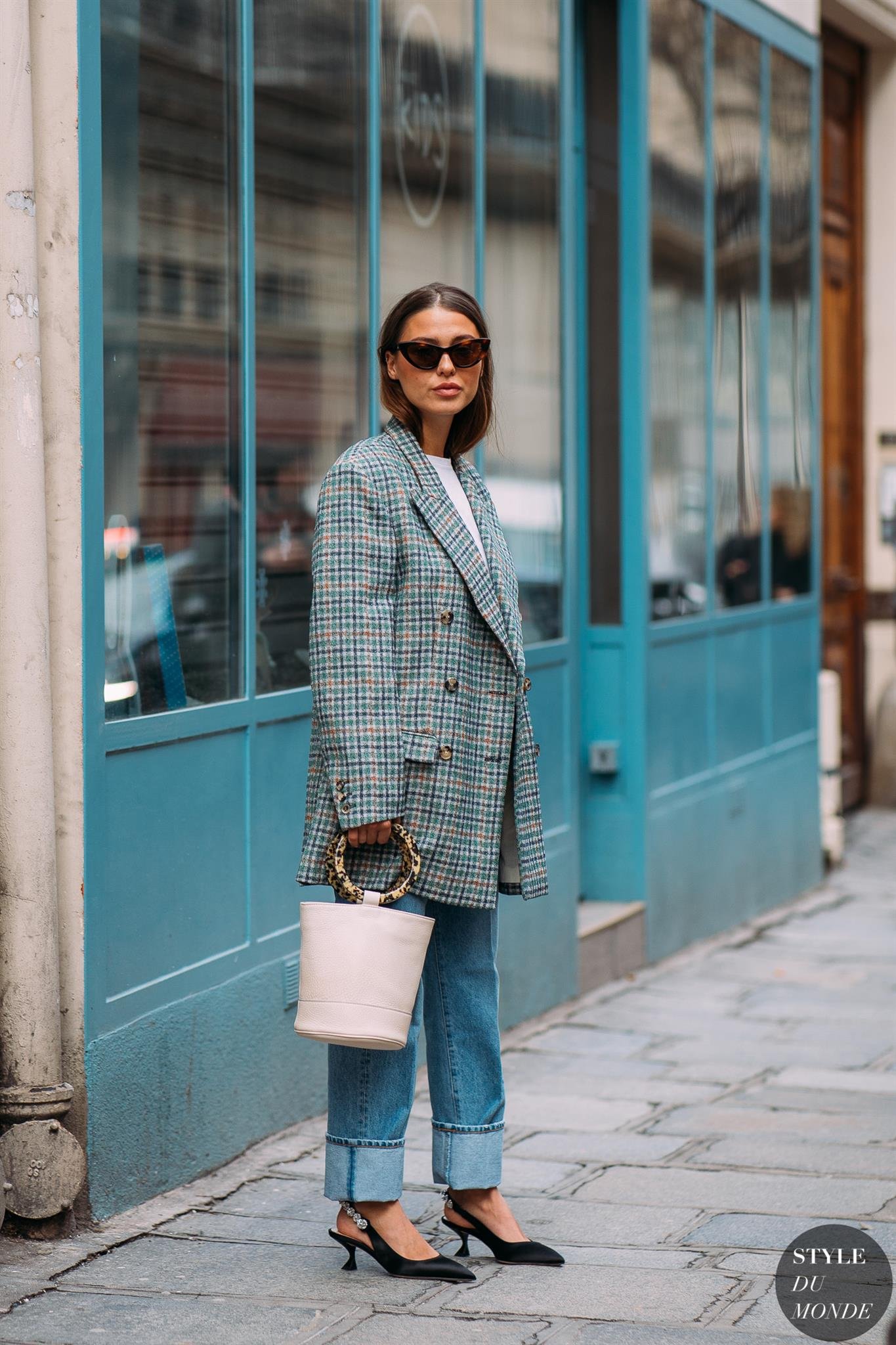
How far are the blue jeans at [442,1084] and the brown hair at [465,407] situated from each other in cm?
93

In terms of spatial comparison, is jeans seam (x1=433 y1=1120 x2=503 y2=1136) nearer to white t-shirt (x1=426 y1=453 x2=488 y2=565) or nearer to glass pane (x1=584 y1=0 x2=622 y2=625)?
white t-shirt (x1=426 y1=453 x2=488 y2=565)

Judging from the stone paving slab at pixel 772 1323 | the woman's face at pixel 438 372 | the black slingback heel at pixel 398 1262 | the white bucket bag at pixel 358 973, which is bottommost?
the stone paving slab at pixel 772 1323

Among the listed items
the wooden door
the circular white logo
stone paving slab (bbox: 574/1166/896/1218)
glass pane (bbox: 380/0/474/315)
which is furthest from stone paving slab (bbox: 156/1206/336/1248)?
the wooden door

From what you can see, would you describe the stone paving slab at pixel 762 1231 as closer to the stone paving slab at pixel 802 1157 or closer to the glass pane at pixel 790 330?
the stone paving slab at pixel 802 1157

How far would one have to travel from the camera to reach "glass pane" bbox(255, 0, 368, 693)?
5.08 meters

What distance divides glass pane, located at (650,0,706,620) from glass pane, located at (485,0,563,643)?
0.70 meters

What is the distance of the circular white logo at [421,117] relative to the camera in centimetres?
580

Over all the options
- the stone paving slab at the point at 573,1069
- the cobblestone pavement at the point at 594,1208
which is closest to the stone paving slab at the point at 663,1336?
the cobblestone pavement at the point at 594,1208

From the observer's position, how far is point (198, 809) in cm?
467

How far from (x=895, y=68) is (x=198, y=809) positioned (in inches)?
334

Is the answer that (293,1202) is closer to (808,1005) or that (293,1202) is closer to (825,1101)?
(825,1101)

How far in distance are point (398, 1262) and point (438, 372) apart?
5.60ft

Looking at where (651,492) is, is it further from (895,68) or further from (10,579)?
(895,68)

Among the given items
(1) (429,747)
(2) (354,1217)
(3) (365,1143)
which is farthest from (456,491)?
(2) (354,1217)
